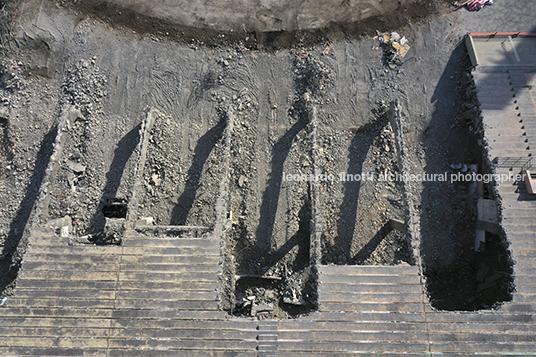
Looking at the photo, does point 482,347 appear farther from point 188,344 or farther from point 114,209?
point 114,209

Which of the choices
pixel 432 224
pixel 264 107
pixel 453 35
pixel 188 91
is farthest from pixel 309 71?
pixel 432 224

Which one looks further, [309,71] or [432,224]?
[309,71]

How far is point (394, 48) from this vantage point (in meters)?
16.1

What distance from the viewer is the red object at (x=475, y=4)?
16734 millimetres

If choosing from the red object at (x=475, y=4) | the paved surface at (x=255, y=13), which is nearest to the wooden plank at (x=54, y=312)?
the paved surface at (x=255, y=13)

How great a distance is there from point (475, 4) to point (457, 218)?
11.6m

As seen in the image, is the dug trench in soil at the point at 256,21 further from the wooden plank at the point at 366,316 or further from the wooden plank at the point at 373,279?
the wooden plank at the point at 366,316

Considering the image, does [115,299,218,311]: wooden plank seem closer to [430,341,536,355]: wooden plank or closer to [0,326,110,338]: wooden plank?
[0,326,110,338]: wooden plank

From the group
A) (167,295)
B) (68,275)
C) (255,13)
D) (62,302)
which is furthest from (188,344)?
(255,13)

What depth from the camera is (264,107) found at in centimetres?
1536

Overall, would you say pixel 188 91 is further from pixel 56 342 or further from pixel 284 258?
pixel 56 342

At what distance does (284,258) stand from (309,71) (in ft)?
29.6

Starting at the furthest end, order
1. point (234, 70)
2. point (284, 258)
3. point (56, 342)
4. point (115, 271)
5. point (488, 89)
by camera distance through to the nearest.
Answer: point (234, 70)
point (488, 89)
point (284, 258)
point (115, 271)
point (56, 342)

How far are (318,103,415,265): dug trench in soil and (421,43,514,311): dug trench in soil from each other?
157 cm
